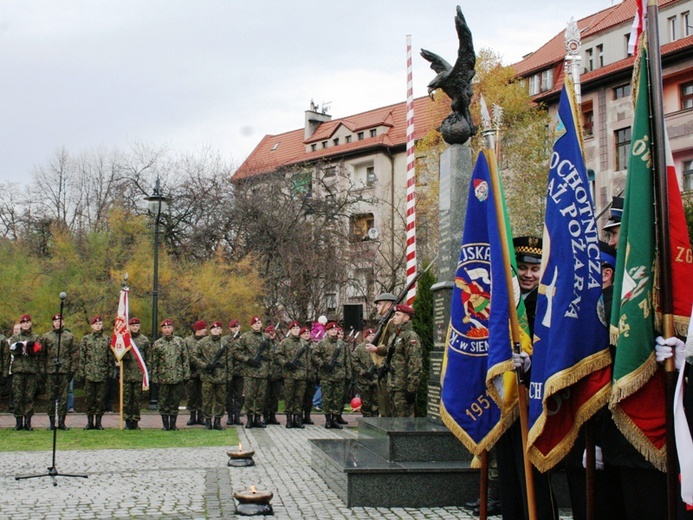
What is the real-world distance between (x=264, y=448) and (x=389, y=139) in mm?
34575

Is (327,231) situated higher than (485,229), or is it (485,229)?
(327,231)

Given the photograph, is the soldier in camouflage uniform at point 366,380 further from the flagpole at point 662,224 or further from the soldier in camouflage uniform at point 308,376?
the flagpole at point 662,224

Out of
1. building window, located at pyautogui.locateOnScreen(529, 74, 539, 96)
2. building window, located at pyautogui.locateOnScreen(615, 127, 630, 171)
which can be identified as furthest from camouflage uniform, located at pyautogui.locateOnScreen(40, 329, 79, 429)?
building window, located at pyautogui.locateOnScreen(529, 74, 539, 96)

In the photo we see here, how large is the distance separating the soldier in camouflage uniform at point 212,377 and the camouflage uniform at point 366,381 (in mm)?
2869

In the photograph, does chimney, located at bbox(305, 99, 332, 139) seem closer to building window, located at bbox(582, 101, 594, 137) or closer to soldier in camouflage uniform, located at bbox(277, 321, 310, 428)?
building window, located at bbox(582, 101, 594, 137)

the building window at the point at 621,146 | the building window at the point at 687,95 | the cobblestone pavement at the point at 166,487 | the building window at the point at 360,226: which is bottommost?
the cobblestone pavement at the point at 166,487

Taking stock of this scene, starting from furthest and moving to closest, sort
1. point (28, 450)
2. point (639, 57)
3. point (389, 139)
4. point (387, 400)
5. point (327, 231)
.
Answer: point (389, 139) < point (327, 231) < point (387, 400) < point (28, 450) < point (639, 57)

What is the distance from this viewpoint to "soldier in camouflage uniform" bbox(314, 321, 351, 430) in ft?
55.3

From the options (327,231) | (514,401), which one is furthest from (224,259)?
(514,401)

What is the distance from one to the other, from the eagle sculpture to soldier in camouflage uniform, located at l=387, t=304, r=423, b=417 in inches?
123

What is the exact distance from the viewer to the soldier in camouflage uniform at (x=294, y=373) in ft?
55.1

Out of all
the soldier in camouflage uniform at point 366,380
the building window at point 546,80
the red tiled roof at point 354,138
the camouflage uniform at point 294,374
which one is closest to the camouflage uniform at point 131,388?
the camouflage uniform at point 294,374

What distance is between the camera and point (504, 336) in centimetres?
502

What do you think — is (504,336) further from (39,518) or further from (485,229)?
(39,518)
